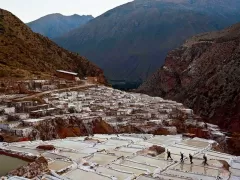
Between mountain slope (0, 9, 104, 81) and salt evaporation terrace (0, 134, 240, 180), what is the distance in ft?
103

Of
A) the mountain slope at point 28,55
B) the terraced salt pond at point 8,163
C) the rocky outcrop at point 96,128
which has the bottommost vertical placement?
the rocky outcrop at point 96,128

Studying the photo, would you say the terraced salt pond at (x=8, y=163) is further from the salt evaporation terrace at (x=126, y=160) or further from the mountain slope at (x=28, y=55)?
the mountain slope at (x=28, y=55)

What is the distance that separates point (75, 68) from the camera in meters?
78.8

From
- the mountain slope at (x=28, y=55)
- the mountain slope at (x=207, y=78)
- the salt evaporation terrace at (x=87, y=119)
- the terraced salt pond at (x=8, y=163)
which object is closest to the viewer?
the terraced salt pond at (x=8, y=163)

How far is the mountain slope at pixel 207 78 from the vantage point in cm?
6031

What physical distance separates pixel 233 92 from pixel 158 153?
139ft

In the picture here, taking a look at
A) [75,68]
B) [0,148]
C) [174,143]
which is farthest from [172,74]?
[0,148]

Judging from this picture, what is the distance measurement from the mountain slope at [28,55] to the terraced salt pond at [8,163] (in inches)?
1355

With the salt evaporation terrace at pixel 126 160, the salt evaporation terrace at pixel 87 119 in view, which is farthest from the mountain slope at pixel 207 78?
the salt evaporation terrace at pixel 126 160

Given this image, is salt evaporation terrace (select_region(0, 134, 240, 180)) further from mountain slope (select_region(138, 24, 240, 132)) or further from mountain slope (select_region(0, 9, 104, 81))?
mountain slope (select_region(0, 9, 104, 81))

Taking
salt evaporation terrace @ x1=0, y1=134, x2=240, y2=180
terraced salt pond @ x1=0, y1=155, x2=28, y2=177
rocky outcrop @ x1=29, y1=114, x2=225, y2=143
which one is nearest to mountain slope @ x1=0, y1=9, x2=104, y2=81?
rocky outcrop @ x1=29, y1=114, x2=225, y2=143

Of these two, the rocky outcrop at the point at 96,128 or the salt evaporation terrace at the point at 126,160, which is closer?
the salt evaporation terrace at the point at 126,160

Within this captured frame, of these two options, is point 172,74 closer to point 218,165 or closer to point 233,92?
point 233,92

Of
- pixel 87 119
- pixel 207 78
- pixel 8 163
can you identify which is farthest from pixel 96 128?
pixel 207 78
